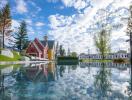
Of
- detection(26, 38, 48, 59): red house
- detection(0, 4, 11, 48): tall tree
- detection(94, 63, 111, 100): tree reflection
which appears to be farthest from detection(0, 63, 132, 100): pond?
detection(26, 38, 48, 59): red house

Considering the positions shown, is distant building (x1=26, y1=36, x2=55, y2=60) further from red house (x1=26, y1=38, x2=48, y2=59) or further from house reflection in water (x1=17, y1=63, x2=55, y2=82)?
house reflection in water (x1=17, y1=63, x2=55, y2=82)

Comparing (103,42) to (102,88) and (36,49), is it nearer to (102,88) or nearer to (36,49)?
(36,49)

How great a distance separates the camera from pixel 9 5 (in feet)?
205

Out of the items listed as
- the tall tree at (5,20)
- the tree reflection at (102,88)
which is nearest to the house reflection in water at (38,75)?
the tree reflection at (102,88)

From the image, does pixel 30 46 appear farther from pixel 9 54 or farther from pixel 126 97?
pixel 126 97

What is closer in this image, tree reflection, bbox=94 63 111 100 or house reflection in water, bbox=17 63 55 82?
tree reflection, bbox=94 63 111 100

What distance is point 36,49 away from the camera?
8400 centimetres

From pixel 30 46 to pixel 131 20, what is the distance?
44.6 meters

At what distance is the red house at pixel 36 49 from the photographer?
83.6m

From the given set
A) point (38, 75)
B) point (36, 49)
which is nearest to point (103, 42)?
point (36, 49)

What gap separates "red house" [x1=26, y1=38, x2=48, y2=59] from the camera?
83.6 meters

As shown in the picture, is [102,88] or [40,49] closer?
[102,88]

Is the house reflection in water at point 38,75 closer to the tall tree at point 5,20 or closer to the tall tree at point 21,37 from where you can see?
the tall tree at point 5,20

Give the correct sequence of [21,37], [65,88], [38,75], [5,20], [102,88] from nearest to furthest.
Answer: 1. [65,88]
2. [102,88]
3. [38,75]
4. [5,20]
5. [21,37]
